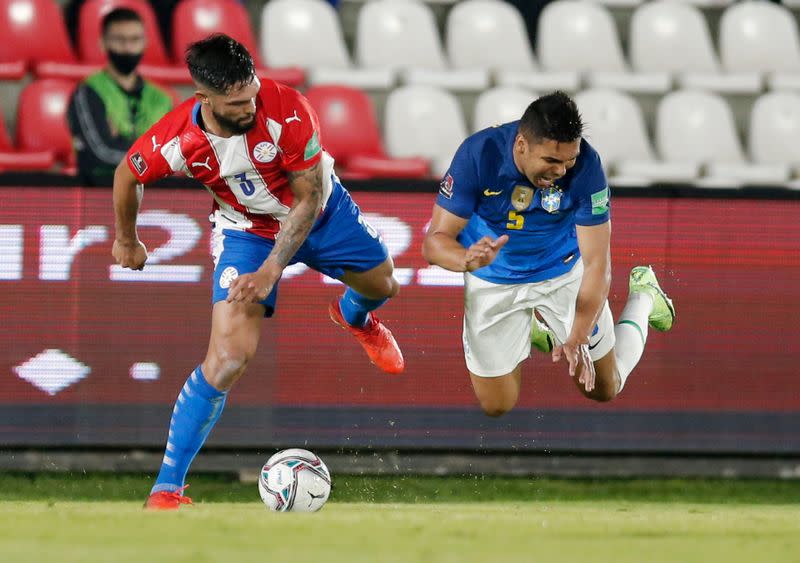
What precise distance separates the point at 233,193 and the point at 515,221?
1325 millimetres

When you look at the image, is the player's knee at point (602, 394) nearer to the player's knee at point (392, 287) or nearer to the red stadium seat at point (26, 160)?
the player's knee at point (392, 287)

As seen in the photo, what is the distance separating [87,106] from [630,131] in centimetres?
388

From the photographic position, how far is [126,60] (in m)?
8.45

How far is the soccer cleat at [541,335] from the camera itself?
23.2 feet

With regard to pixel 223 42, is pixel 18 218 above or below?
below

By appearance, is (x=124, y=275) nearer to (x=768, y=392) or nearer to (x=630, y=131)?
(x=768, y=392)

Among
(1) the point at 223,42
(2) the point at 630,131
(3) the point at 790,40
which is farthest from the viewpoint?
(3) the point at 790,40

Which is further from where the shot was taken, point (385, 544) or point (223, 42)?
point (223, 42)

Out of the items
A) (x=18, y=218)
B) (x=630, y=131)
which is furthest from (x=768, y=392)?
(x=18, y=218)

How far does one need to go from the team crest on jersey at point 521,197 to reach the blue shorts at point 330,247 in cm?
71

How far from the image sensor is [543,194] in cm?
629

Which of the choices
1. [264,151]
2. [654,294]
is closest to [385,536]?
[264,151]

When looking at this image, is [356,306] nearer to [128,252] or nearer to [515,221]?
[515,221]

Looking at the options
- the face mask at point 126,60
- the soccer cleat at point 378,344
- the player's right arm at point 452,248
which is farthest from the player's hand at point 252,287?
the face mask at point 126,60
